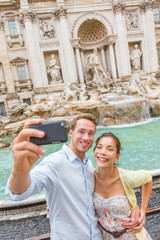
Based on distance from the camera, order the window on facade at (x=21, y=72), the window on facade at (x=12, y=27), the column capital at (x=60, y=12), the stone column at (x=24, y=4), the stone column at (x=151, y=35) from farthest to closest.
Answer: the window on facade at (x=21, y=72)
the stone column at (x=151, y=35)
the window on facade at (x=12, y=27)
the column capital at (x=60, y=12)
the stone column at (x=24, y=4)

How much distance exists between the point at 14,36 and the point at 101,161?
16.3 metres

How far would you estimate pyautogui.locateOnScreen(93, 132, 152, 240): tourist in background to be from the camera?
116cm

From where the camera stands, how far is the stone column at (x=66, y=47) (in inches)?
523

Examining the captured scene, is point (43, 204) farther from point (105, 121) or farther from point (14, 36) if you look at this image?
point (14, 36)

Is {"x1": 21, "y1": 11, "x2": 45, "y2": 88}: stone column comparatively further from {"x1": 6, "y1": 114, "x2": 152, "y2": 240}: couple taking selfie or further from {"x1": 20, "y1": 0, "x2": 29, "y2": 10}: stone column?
{"x1": 6, "y1": 114, "x2": 152, "y2": 240}: couple taking selfie

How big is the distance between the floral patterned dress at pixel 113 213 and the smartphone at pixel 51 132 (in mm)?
709

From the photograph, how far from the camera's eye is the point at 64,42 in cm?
1366

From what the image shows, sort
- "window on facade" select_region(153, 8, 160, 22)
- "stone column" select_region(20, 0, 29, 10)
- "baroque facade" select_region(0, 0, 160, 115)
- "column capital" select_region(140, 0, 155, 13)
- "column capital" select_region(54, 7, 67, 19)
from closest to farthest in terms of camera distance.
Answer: "stone column" select_region(20, 0, 29, 10), "column capital" select_region(54, 7, 67, 19), "baroque facade" select_region(0, 0, 160, 115), "column capital" select_region(140, 0, 155, 13), "window on facade" select_region(153, 8, 160, 22)

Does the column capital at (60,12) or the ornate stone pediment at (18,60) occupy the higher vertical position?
the column capital at (60,12)

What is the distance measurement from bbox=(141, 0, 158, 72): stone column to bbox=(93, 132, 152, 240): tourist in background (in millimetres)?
16569

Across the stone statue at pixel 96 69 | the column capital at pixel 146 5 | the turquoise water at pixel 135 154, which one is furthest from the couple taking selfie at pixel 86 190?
the column capital at pixel 146 5

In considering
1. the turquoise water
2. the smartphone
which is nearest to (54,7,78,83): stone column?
Result: the turquoise water

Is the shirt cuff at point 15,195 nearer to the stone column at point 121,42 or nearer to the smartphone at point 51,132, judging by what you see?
the smartphone at point 51,132

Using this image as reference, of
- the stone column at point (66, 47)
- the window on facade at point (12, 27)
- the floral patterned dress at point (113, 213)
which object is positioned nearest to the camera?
the floral patterned dress at point (113, 213)
